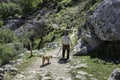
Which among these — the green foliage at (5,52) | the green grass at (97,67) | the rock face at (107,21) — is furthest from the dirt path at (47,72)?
the green foliage at (5,52)

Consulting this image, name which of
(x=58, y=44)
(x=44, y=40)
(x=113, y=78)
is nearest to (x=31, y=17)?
(x=44, y=40)

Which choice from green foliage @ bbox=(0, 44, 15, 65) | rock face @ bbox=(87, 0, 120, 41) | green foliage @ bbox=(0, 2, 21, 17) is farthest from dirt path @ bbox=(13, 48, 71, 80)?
green foliage @ bbox=(0, 2, 21, 17)

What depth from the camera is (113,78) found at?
16.1 meters

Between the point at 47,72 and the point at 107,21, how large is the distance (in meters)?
6.86

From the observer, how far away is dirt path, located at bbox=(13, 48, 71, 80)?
21500 millimetres

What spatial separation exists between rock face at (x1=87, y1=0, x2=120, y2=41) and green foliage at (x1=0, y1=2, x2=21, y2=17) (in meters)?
50.1

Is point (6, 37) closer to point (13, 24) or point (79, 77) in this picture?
point (79, 77)

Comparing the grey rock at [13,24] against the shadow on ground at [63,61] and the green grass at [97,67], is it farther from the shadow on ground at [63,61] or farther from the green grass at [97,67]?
the green grass at [97,67]

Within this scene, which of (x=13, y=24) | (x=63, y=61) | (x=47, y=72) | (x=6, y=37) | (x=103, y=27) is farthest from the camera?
(x=13, y=24)

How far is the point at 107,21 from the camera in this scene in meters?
25.9

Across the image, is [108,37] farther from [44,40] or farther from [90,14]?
[44,40]

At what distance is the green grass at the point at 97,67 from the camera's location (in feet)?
69.2

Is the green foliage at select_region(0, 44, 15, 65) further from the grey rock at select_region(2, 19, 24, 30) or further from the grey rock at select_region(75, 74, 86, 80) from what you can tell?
the grey rock at select_region(2, 19, 24, 30)

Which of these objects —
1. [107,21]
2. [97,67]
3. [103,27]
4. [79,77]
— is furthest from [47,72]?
[107,21]
